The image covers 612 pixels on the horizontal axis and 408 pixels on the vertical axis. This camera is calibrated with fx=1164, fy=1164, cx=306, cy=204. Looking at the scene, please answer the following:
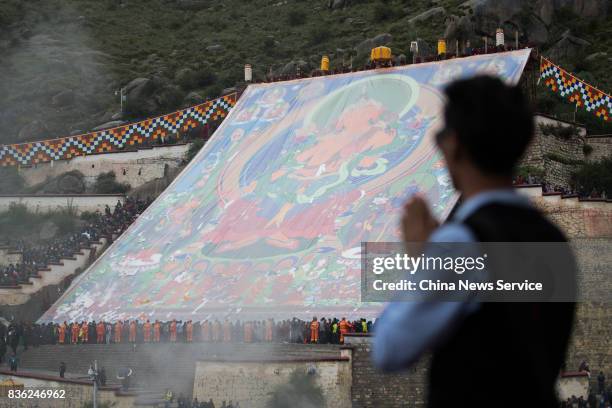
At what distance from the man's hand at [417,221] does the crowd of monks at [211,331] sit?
60.0ft

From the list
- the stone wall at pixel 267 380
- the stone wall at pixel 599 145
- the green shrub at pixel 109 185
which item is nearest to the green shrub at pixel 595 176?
the stone wall at pixel 599 145

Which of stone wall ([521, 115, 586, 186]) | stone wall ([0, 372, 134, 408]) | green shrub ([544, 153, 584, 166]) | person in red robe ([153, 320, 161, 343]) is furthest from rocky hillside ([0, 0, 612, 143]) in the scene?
stone wall ([0, 372, 134, 408])

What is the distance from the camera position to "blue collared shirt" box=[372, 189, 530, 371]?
269 centimetres

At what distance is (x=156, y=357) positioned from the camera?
23.5 m

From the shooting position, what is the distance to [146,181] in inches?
1523

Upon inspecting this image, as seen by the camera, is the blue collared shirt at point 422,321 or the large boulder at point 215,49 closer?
the blue collared shirt at point 422,321

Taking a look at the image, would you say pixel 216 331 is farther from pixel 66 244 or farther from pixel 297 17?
pixel 297 17

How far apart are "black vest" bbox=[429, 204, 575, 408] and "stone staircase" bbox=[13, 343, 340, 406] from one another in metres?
17.8

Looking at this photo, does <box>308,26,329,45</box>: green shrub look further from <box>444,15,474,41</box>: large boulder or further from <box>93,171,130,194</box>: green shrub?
<box>93,171,130,194</box>: green shrub

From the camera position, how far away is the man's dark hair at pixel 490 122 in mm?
2779

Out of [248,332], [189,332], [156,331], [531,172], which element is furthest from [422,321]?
[531,172]

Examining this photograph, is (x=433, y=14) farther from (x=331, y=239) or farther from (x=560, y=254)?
(x=560, y=254)

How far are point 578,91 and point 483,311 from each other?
98.6 ft

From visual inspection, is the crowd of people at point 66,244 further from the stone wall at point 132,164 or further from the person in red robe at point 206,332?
the person in red robe at point 206,332
